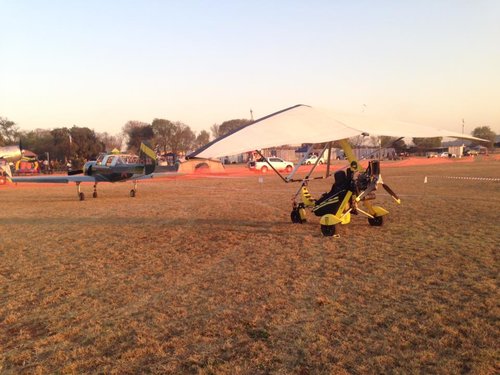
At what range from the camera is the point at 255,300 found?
16.0ft

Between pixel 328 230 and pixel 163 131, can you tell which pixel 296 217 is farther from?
pixel 163 131

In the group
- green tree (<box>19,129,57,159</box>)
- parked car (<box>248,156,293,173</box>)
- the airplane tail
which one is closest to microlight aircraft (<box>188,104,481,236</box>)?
the airplane tail

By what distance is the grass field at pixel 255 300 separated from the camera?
11.4ft

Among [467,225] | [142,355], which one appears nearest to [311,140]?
[142,355]

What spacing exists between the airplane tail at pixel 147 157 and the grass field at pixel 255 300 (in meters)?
11.7

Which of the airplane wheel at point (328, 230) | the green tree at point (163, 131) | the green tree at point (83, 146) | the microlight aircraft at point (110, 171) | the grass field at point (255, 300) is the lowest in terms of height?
the grass field at point (255, 300)

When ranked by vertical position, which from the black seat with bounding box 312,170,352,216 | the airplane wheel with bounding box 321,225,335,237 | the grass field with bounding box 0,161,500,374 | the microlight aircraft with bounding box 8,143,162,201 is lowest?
the grass field with bounding box 0,161,500,374

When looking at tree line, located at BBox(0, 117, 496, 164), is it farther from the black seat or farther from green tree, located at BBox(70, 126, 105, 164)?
the black seat

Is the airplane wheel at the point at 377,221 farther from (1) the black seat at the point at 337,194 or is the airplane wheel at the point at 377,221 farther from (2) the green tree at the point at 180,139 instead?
(2) the green tree at the point at 180,139

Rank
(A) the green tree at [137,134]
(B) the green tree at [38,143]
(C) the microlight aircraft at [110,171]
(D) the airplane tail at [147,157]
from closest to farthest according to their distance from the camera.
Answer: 1. (C) the microlight aircraft at [110,171]
2. (D) the airplane tail at [147,157]
3. (B) the green tree at [38,143]
4. (A) the green tree at [137,134]

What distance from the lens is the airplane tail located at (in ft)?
69.5

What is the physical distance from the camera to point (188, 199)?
16875 mm

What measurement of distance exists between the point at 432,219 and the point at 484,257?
385 cm

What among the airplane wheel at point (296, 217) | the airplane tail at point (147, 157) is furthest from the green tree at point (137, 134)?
the airplane wheel at point (296, 217)
